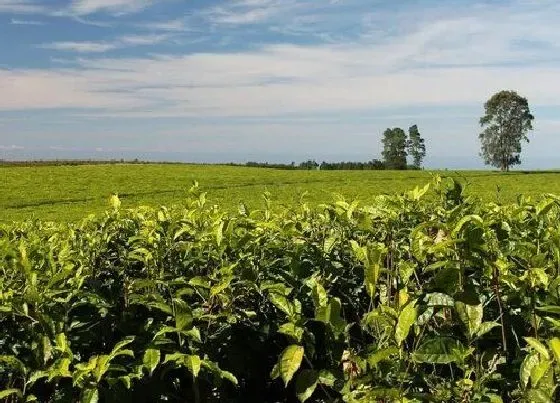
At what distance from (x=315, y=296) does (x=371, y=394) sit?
0.47 m

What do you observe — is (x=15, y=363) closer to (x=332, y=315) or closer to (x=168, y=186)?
(x=332, y=315)

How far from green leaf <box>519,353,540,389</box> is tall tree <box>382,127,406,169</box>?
13170 cm

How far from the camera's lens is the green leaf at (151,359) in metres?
2.35

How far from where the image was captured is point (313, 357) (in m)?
2.73

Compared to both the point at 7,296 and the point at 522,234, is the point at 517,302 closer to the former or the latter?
the point at 522,234

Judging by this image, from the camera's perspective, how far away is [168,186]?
4491cm

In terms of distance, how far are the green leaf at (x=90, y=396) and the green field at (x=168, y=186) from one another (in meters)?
25.6

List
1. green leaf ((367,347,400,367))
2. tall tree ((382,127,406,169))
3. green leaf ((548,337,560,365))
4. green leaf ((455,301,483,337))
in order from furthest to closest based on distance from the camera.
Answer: tall tree ((382,127,406,169)), green leaf ((455,301,483,337)), green leaf ((367,347,400,367)), green leaf ((548,337,560,365))

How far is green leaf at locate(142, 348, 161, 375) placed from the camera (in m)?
2.35

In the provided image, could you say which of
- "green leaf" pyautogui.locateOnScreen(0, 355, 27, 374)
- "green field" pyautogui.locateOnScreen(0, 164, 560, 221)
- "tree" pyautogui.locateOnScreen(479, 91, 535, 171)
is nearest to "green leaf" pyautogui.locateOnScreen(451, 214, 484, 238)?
"green leaf" pyautogui.locateOnScreen(0, 355, 27, 374)

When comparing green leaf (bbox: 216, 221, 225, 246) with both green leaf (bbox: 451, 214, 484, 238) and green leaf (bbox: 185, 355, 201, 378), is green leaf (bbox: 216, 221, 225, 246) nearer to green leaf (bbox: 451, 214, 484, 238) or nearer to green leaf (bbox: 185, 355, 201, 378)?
green leaf (bbox: 185, 355, 201, 378)

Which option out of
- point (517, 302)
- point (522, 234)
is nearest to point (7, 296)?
point (517, 302)

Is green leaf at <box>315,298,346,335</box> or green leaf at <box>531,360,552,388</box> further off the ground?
green leaf at <box>315,298,346,335</box>

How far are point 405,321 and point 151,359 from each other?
94 centimetres
